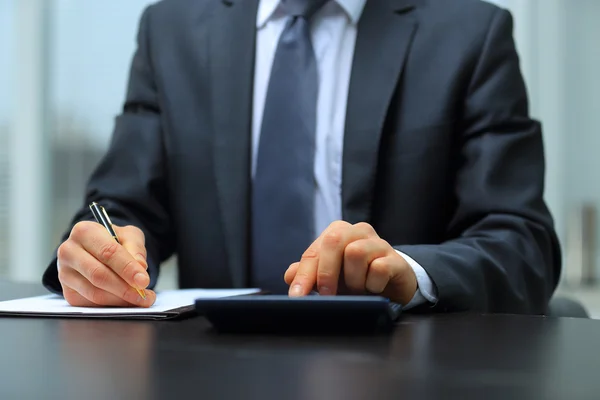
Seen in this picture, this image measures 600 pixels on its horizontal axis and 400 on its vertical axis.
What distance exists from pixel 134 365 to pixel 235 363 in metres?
0.07

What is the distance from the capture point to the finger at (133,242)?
3.06 ft

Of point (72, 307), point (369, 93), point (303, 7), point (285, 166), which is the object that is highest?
point (303, 7)

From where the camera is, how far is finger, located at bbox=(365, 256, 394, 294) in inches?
30.7

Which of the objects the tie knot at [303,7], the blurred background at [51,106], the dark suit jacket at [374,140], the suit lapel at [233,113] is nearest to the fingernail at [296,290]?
the dark suit jacket at [374,140]

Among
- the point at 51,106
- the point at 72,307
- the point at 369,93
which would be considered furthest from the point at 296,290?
the point at 51,106

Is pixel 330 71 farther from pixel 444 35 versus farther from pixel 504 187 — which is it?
pixel 504 187

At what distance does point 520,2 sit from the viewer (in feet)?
7.74

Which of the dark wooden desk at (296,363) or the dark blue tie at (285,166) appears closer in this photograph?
the dark wooden desk at (296,363)

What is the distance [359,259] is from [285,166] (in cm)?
57

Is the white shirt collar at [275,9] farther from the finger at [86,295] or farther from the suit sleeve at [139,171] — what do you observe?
the finger at [86,295]

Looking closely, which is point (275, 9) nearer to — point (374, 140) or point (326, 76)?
point (326, 76)

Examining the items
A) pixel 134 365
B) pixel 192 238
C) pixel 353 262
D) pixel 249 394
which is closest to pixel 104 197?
pixel 192 238

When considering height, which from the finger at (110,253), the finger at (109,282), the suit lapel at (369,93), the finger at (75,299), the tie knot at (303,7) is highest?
the tie knot at (303,7)

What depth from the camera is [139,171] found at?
140 centimetres
